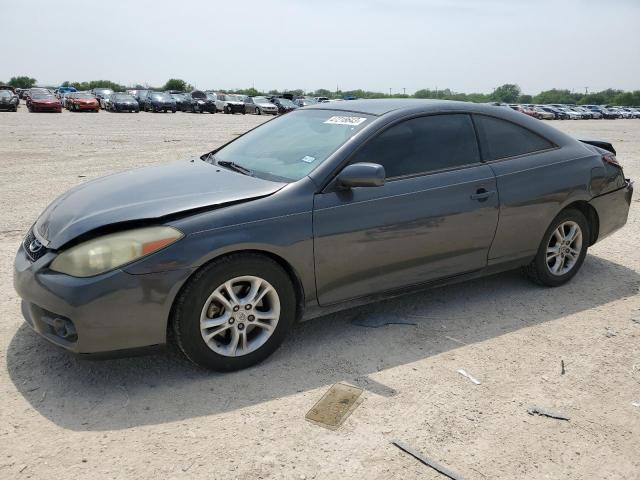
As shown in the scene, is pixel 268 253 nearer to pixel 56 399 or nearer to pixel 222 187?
pixel 222 187

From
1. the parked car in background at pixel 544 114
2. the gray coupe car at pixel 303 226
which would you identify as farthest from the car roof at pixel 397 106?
the parked car in background at pixel 544 114

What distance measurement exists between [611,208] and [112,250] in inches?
164

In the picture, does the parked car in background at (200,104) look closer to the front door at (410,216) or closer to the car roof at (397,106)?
the car roof at (397,106)

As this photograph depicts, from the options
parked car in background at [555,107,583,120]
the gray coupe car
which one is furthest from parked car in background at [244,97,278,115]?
the gray coupe car

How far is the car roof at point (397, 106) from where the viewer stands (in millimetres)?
4043

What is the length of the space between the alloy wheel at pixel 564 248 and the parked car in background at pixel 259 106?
38.6 meters

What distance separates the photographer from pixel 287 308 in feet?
11.1

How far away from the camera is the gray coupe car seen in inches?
117

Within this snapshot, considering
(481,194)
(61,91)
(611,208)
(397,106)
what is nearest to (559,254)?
(611,208)

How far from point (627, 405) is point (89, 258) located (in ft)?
9.81

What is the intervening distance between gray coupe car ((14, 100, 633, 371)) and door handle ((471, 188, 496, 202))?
0.01 m

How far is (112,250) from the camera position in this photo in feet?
9.70

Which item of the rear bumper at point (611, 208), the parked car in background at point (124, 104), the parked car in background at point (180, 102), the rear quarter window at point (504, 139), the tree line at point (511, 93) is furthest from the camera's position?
the tree line at point (511, 93)

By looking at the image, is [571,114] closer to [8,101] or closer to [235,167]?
[8,101]
